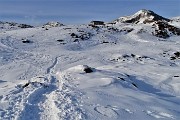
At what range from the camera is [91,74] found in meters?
24.5

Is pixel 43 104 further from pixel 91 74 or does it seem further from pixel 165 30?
pixel 165 30

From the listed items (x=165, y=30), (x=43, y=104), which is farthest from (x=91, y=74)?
(x=165, y=30)

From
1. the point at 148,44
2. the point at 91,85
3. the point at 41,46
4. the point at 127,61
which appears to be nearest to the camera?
the point at 91,85

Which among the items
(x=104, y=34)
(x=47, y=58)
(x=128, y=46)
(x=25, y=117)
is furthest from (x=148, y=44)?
(x=25, y=117)

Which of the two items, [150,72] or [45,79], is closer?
[45,79]

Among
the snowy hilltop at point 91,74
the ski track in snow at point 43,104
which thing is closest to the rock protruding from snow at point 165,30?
the snowy hilltop at point 91,74

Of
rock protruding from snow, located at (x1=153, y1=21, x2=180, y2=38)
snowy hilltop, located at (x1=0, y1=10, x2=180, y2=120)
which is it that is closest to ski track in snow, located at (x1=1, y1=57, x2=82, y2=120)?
snowy hilltop, located at (x1=0, y1=10, x2=180, y2=120)

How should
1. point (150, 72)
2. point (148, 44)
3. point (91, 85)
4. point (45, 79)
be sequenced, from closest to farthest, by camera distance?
point (91, 85) < point (45, 79) < point (150, 72) < point (148, 44)

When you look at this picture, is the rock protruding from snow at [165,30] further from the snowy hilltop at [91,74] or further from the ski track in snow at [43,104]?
the ski track in snow at [43,104]

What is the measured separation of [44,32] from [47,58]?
18.3 meters

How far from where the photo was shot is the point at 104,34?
57719 millimetres

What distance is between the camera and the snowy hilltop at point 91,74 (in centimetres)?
1577

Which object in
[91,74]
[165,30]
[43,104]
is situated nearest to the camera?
[43,104]

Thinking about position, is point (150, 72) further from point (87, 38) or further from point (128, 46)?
point (87, 38)
